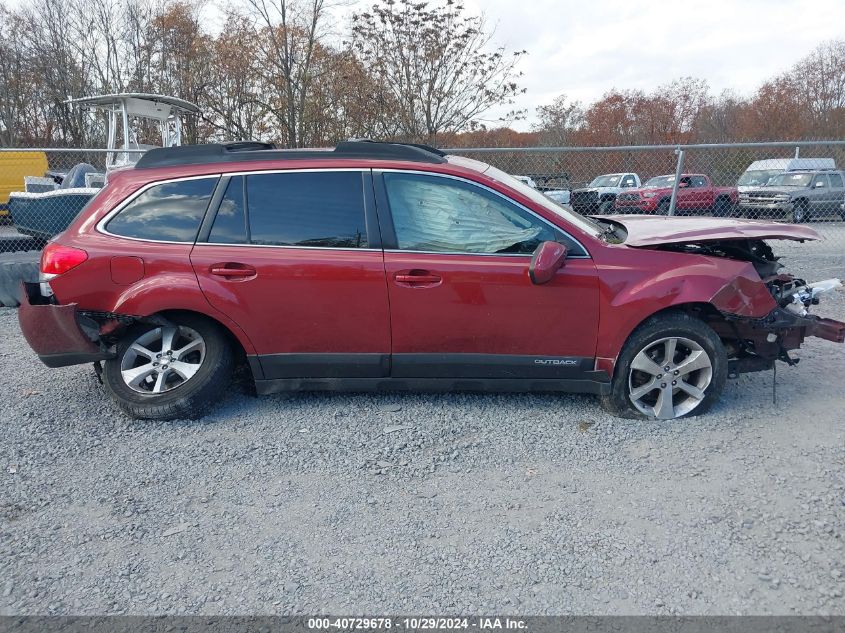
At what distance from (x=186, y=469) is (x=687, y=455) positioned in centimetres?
282

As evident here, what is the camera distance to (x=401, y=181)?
417 centimetres

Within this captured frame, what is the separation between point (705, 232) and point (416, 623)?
3.04 meters

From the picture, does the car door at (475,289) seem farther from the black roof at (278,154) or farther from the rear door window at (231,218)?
the rear door window at (231,218)

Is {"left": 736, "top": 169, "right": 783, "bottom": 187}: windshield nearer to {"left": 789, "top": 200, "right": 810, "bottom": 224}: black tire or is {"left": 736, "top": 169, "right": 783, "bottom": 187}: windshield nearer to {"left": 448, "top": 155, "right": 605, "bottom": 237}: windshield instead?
{"left": 789, "top": 200, "right": 810, "bottom": 224}: black tire

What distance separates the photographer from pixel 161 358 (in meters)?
4.27

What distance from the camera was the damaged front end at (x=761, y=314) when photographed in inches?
161

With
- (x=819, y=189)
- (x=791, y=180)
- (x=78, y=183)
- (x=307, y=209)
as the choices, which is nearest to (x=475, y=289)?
(x=307, y=209)

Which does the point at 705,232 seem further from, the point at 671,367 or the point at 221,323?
the point at 221,323

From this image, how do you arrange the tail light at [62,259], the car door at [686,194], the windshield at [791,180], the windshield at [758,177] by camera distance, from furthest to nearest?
1. the windshield at [791,180]
2. the windshield at [758,177]
3. the car door at [686,194]
4. the tail light at [62,259]

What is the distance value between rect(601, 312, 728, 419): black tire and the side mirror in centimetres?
70

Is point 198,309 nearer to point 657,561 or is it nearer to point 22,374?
point 22,374

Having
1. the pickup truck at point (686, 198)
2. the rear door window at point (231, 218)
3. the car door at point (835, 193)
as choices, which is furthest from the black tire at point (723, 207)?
the rear door window at point (231, 218)

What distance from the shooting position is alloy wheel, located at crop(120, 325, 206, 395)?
4.25m

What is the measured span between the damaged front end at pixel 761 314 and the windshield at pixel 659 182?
738 centimetres
